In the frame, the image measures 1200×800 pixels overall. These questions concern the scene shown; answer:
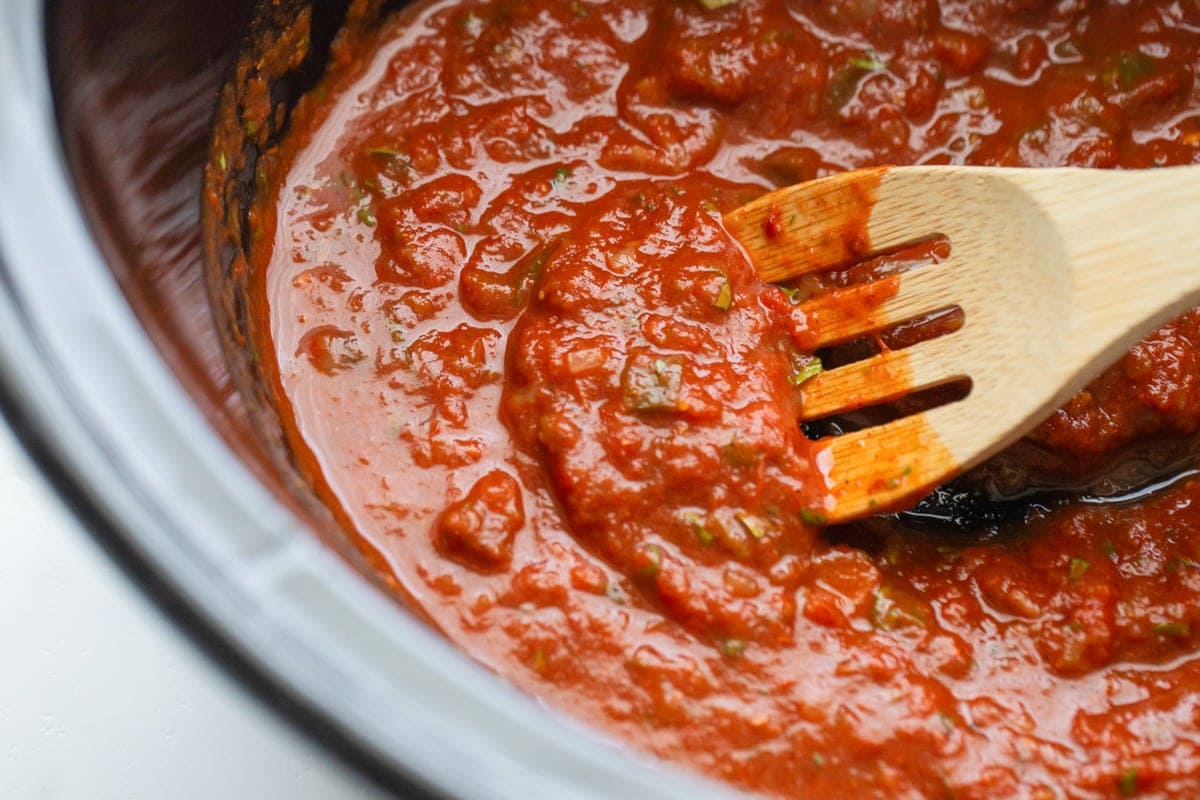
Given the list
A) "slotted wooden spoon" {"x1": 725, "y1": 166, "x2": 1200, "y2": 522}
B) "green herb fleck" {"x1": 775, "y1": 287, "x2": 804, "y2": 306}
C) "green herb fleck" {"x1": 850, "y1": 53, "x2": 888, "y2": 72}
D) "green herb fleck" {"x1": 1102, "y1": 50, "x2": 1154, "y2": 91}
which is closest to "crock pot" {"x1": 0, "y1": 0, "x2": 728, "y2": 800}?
"slotted wooden spoon" {"x1": 725, "y1": 166, "x2": 1200, "y2": 522}

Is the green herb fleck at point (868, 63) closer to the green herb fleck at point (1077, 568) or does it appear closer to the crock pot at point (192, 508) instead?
the green herb fleck at point (1077, 568)

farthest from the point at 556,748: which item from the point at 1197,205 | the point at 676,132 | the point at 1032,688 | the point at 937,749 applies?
the point at 676,132

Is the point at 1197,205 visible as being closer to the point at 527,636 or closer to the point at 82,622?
the point at 527,636

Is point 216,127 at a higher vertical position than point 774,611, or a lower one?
higher

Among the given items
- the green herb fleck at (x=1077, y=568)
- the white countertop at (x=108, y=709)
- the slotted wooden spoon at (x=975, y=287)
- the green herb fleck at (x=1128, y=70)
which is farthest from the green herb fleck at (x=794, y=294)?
the white countertop at (x=108, y=709)

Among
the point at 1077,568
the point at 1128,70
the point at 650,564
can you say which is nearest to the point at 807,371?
the point at 650,564

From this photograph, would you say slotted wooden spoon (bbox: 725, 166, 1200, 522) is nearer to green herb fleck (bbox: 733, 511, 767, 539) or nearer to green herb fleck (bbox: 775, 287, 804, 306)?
green herb fleck (bbox: 775, 287, 804, 306)

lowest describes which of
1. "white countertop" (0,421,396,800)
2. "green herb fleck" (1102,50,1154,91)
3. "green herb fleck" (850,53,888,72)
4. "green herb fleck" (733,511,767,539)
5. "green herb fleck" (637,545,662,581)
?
"white countertop" (0,421,396,800)

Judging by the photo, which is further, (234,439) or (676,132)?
(676,132)
